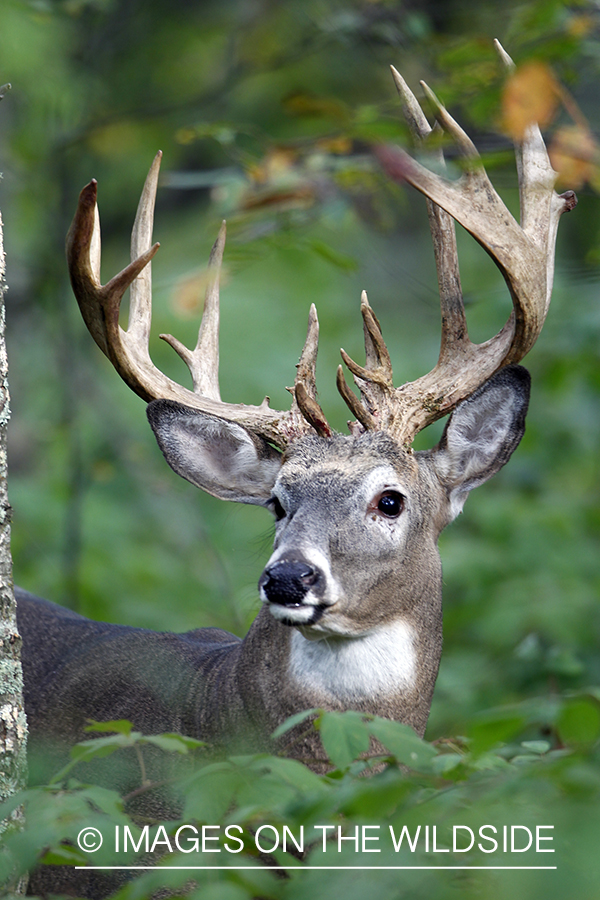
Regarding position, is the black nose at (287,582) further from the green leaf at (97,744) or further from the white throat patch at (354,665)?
the green leaf at (97,744)

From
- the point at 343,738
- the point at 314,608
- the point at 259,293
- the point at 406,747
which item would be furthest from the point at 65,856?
the point at 259,293

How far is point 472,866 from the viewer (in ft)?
6.69

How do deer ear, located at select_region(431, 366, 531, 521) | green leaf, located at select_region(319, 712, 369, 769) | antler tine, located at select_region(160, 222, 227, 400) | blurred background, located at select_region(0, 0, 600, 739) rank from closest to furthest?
1. green leaf, located at select_region(319, 712, 369, 769)
2. deer ear, located at select_region(431, 366, 531, 521)
3. antler tine, located at select_region(160, 222, 227, 400)
4. blurred background, located at select_region(0, 0, 600, 739)

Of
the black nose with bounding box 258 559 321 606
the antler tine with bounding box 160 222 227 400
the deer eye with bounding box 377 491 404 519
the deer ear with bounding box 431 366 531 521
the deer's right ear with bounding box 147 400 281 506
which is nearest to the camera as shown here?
the black nose with bounding box 258 559 321 606

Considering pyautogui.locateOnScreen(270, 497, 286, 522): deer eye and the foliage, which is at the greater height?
pyautogui.locateOnScreen(270, 497, 286, 522): deer eye

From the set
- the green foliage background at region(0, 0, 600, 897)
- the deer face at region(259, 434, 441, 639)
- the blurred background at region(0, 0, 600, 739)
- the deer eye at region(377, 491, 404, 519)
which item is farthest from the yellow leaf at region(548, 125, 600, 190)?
the deer eye at region(377, 491, 404, 519)

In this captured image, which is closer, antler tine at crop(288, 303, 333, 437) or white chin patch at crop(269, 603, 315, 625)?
white chin patch at crop(269, 603, 315, 625)

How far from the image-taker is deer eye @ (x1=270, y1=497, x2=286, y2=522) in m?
4.19

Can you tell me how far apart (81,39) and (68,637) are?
6543mm

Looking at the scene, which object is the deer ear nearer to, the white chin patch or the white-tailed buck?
the white-tailed buck

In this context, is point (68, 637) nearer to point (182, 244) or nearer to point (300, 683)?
point (300, 683)

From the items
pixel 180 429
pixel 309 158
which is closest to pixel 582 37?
pixel 309 158

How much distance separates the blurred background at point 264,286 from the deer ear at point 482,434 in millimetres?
693

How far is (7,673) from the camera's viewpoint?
2.97 meters
